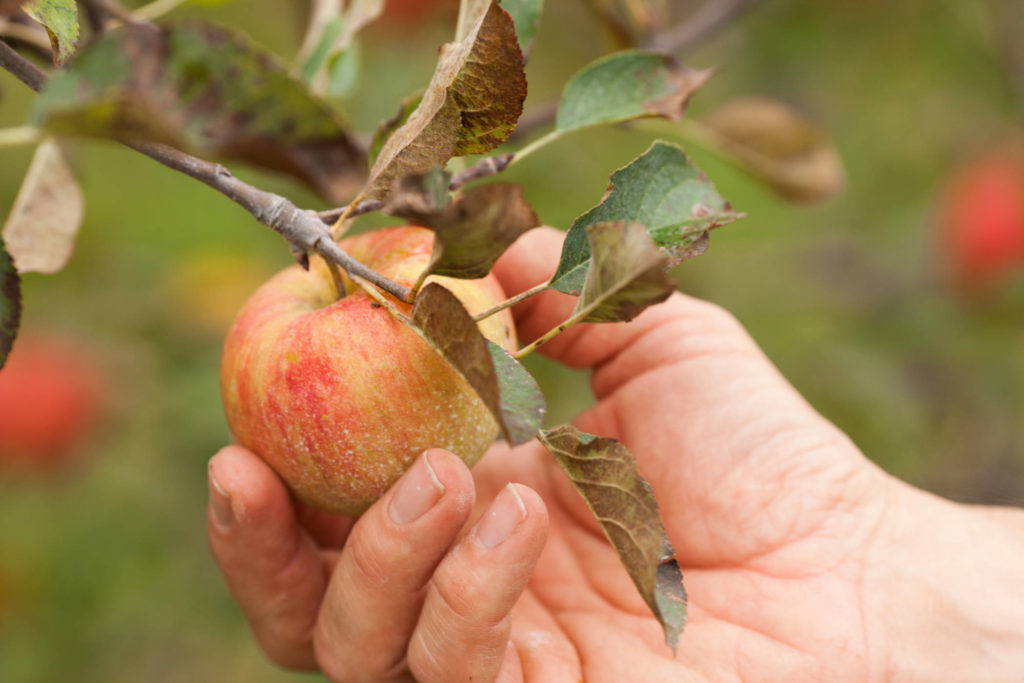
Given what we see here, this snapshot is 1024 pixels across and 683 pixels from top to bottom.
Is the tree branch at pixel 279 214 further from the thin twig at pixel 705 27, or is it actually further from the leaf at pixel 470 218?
the thin twig at pixel 705 27

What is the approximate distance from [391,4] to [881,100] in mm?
1196

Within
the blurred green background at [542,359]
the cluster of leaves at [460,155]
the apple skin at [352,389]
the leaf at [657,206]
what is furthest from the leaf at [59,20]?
the blurred green background at [542,359]

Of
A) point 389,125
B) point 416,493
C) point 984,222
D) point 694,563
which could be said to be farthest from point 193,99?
point 984,222

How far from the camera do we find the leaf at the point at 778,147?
93cm

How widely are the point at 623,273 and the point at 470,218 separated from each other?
3.5 inches

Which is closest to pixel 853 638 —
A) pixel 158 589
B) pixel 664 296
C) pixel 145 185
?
pixel 664 296

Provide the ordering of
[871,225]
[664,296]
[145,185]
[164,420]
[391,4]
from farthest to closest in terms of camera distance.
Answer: [145,185]
[871,225]
[391,4]
[164,420]
[664,296]

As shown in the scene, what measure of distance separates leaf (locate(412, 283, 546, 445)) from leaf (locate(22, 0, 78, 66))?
26cm

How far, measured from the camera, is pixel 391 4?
155 cm

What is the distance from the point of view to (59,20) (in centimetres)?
49

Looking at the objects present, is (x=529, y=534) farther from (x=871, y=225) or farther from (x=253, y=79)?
(x=871, y=225)

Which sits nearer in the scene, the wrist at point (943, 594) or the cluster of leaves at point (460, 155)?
the cluster of leaves at point (460, 155)

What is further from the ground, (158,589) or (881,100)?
(881,100)

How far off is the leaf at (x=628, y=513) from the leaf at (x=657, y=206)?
0.34 feet
